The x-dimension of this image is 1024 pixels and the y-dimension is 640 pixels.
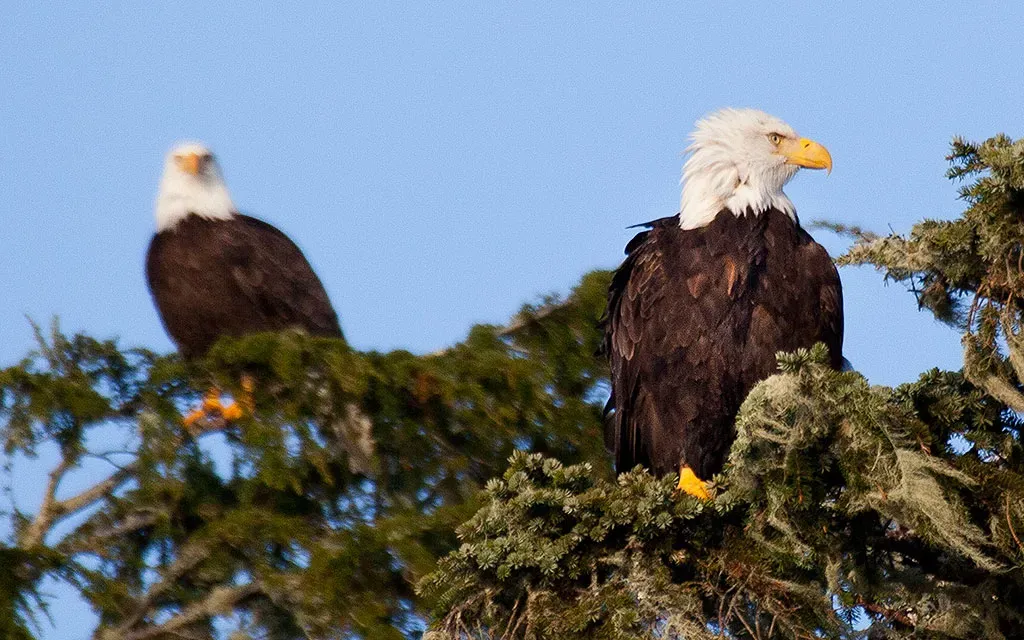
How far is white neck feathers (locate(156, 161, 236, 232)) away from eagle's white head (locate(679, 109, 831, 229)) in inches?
167

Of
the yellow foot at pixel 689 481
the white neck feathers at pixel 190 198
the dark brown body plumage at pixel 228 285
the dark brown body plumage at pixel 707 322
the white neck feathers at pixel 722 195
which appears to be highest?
the white neck feathers at pixel 190 198

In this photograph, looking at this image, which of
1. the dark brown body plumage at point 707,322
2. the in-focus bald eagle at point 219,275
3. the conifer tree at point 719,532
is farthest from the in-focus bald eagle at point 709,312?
the in-focus bald eagle at point 219,275

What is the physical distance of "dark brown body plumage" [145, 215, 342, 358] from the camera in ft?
31.5

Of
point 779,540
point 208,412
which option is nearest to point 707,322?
point 779,540

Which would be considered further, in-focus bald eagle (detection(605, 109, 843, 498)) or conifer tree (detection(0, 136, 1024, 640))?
in-focus bald eagle (detection(605, 109, 843, 498))

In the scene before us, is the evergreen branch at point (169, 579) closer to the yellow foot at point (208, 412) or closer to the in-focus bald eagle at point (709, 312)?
the yellow foot at point (208, 412)

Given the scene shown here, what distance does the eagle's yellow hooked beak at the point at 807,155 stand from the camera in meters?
6.90

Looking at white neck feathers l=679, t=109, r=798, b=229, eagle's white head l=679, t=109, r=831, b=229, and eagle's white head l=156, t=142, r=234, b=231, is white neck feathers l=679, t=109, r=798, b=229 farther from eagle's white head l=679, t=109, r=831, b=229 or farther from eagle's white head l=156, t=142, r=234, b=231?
eagle's white head l=156, t=142, r=234, b=231

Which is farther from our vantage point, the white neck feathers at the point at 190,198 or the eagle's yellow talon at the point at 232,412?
the white neck feathers at the point at 190,198

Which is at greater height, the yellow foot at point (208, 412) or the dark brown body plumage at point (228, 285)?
the dark brown body plumage at point (228, 285)

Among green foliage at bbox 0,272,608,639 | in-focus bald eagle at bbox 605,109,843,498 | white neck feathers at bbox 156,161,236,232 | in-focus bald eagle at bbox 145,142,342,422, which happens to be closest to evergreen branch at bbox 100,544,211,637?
green foliage at bbox 0,272,608,639

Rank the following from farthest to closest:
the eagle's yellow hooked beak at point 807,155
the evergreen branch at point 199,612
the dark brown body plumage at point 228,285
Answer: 1. the dark brown body plumage at point 228,285
2. the eagle's yellow hooked beak at point 807,155
3. the evergreen branch at point 199,612

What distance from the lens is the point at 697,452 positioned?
6.42 m

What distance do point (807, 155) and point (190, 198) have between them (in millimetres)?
4785
